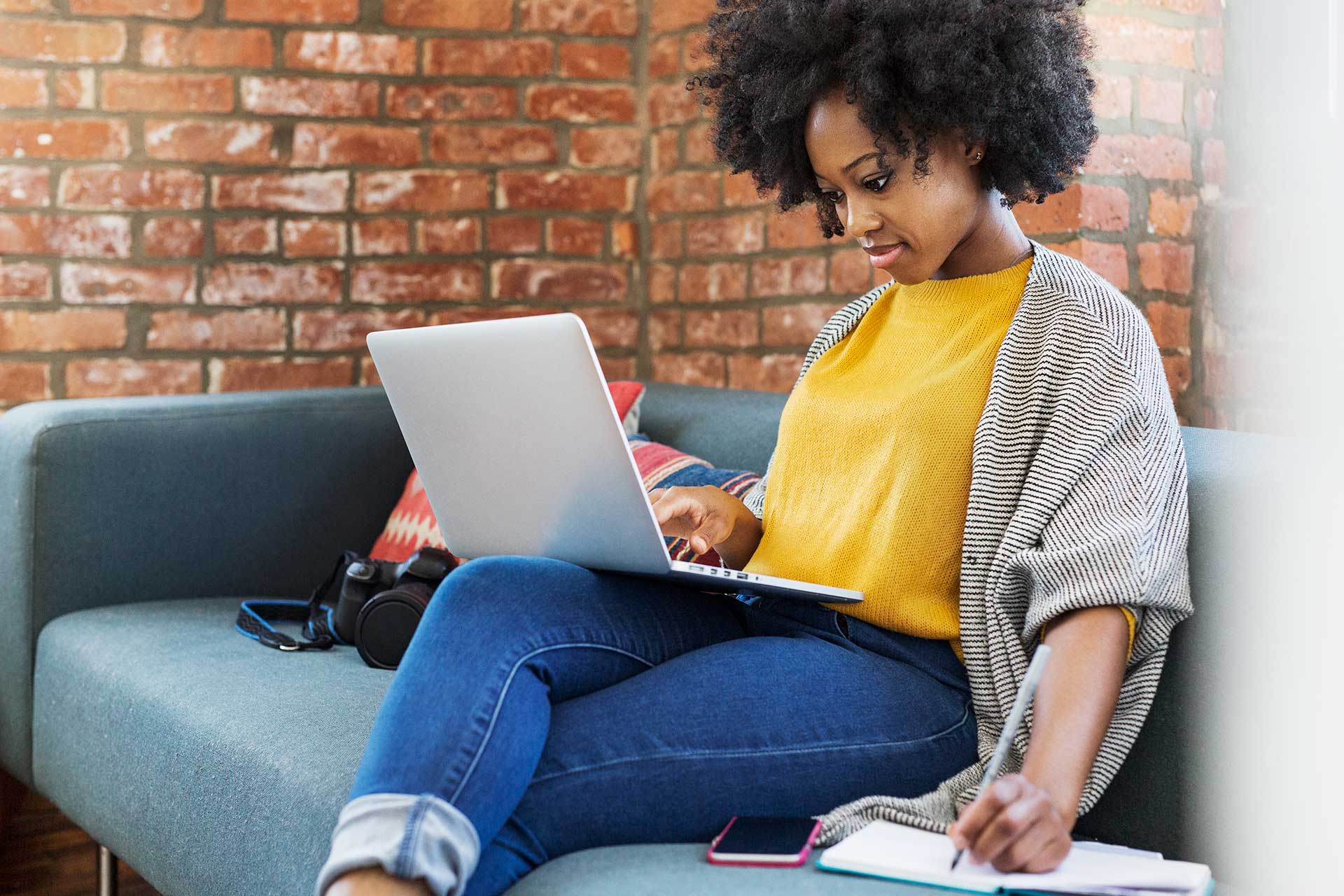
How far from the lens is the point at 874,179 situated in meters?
1.14

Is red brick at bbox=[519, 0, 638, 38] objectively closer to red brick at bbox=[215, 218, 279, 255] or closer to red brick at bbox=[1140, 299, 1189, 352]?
red brick at bbox=[215, 218, 279, 255]

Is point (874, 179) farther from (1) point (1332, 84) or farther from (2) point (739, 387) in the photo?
(2) point (739, 387)

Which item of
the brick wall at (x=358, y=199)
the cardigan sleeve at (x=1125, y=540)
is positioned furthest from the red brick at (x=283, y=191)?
the cardigan sleeve at (x=1125, y=540)

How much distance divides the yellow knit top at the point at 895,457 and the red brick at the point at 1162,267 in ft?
1.75

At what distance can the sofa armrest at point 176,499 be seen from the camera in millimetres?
1759

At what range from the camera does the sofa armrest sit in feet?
5.77

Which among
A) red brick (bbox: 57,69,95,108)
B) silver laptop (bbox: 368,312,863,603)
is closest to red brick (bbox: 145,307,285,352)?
red brick (bbox: 57,69,95,108)

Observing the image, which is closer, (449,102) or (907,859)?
(907,859)

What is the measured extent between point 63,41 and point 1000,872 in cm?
207

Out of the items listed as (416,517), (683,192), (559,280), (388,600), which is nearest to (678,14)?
(683,192)

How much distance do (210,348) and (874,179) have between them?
1534 millimetres

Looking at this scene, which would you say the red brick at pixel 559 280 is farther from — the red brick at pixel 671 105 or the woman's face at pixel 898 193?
the woman's face at pixel 898 193

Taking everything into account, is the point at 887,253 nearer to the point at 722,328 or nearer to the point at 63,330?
the point at 722,328

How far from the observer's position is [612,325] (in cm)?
250
